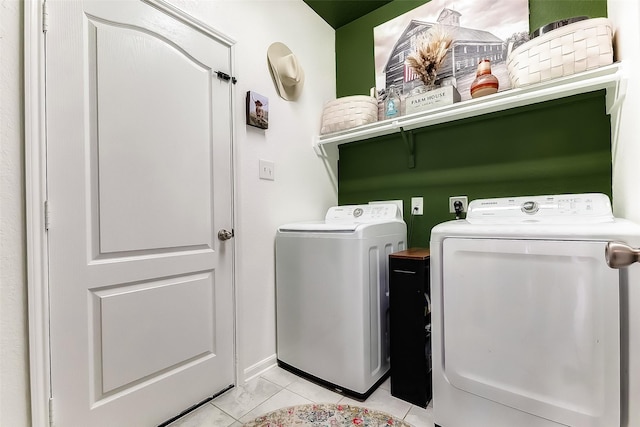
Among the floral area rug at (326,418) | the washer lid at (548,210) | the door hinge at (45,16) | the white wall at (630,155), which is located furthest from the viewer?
the floral area rug at (326,418)

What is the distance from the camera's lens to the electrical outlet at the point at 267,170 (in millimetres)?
1821

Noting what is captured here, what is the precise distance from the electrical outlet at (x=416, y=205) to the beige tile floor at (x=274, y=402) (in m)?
1.11

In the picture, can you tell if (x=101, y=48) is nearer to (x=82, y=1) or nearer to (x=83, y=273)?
(x=82, y=1)

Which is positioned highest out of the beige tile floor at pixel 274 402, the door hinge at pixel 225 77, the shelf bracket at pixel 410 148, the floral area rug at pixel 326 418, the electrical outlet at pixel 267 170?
the door hinge at pixel 225 77

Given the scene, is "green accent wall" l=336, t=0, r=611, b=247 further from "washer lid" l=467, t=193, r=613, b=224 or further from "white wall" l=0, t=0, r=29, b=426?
"white wall" l=0, t=0, r=29, b=426

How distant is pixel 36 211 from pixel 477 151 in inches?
87.6

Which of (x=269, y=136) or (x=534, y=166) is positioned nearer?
(x=534, y=166)

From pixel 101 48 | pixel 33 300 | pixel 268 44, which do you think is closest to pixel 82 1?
pixel 101 48

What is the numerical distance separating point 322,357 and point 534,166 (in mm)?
1664

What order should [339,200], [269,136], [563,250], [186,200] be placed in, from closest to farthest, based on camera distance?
[563,250] < [186,200] < [269,136] < [339,200]

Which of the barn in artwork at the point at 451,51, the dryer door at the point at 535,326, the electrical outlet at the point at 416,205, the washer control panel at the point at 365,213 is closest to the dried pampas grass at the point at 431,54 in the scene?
the barn in artwork at the point at 451,51

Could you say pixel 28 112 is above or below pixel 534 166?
above

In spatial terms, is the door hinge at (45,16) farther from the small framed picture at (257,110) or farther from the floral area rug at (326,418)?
the floral area rug at (326,418)

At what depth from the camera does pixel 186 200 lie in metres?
1.46
